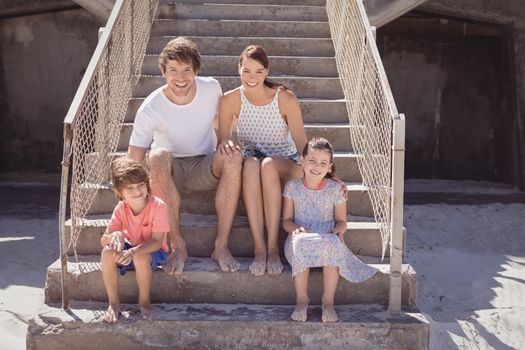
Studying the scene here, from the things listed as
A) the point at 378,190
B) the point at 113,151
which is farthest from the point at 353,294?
the point at 113,151

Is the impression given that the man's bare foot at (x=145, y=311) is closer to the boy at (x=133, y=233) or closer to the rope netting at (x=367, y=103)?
the boy at (x=133, y=233)

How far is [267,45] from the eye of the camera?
20.7 feet

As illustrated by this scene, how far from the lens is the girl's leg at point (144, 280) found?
144 inches

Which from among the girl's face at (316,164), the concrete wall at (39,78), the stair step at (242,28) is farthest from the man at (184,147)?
the concrete wall at (39,78)

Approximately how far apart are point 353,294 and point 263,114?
1.17 meters

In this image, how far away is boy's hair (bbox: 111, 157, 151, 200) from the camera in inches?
144

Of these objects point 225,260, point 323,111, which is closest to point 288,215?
point 225,260

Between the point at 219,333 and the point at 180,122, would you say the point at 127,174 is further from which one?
the point at 219,333

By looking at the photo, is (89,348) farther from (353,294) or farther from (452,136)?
(452,136)

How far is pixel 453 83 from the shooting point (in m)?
10.3

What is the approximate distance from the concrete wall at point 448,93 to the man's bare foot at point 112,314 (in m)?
7.29

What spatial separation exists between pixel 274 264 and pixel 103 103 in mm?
1631

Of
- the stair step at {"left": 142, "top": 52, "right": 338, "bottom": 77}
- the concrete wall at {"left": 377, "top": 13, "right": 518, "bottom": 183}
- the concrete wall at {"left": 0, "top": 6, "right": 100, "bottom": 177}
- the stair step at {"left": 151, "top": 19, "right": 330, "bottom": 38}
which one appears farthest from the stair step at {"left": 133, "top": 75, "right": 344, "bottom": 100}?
the concrete wall at {"left": 0, "top": 6, "right": 100, "bottom": 177}

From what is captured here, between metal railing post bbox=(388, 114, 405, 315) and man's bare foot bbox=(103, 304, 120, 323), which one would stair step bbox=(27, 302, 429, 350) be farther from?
metal railing post bbox=(388, 114, 405, 315)
